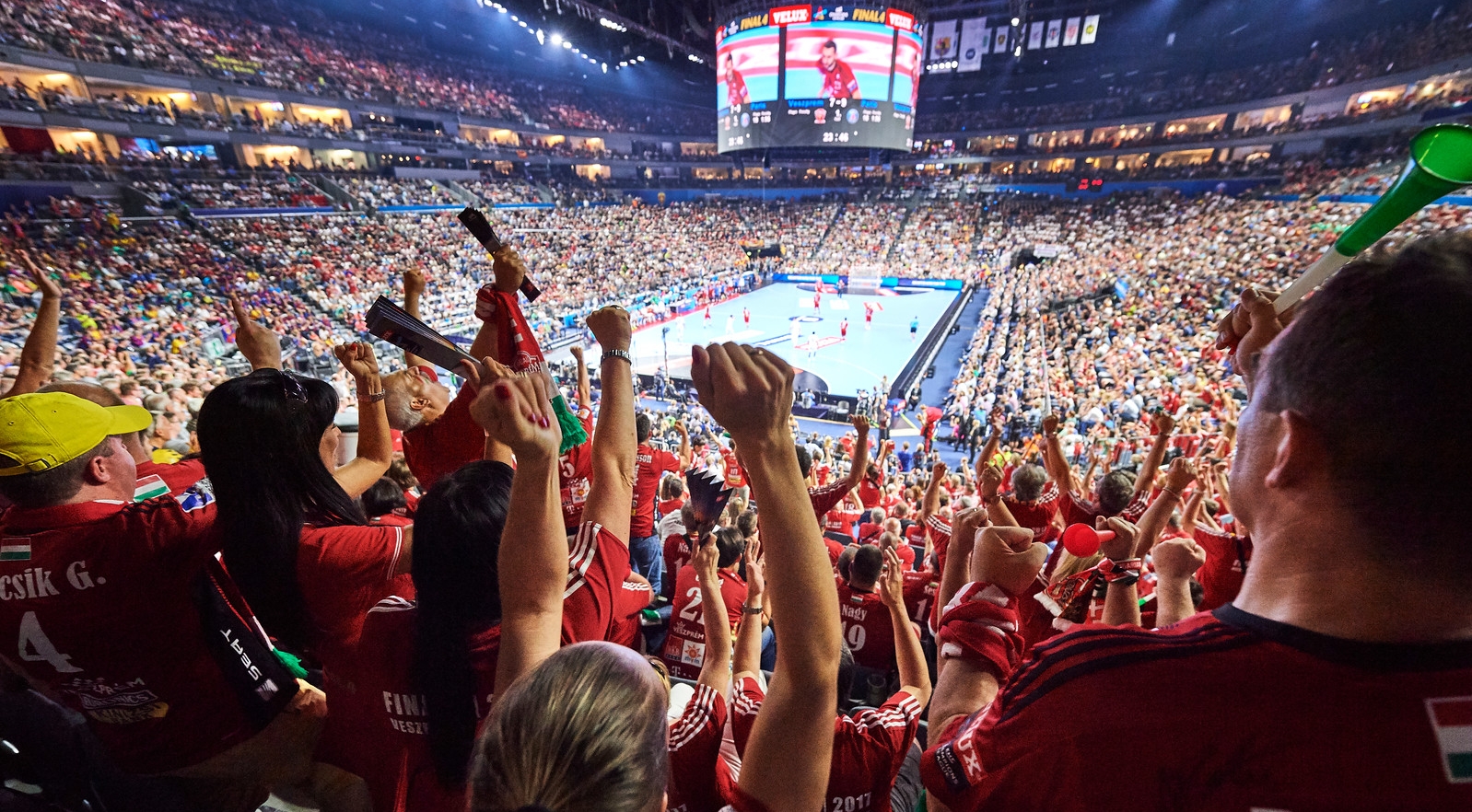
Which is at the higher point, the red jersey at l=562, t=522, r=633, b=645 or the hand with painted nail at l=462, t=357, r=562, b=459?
the hand with painted nail at l=462, t=357, r=562, b=459

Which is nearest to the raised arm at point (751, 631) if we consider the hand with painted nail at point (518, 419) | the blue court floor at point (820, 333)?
the hand with painted nail at point (518, 419)

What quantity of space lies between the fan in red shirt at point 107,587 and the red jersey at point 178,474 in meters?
1.77

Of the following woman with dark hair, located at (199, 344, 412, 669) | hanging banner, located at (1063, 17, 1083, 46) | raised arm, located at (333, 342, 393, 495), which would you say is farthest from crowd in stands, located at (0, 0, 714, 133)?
hanging banner, located at (1063, 17, 1083, 46)

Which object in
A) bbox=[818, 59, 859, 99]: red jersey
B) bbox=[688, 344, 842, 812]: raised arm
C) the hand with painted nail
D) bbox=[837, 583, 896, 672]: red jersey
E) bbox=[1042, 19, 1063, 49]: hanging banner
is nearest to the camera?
bbox=[688, 344, 842, 812]: raised arm

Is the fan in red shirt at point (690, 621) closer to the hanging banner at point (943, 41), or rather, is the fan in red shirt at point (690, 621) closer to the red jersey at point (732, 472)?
the red jersey at point (732, 472)

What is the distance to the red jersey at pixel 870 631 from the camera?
3.09 metres

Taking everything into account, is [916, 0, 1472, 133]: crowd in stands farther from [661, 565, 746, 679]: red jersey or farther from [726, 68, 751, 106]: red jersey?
[661, 565, 746, 679]: red jersey

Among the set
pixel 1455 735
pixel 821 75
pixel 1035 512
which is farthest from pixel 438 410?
pixel 821 75

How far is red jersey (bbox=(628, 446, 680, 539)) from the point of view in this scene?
4902 mm

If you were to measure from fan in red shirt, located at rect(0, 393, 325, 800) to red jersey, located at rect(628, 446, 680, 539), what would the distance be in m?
3.07

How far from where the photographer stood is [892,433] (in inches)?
590

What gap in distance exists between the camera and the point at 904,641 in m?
2.01

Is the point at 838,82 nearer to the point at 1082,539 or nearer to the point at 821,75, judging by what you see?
the point at 821,75

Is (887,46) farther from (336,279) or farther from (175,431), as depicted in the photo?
(175,431)
